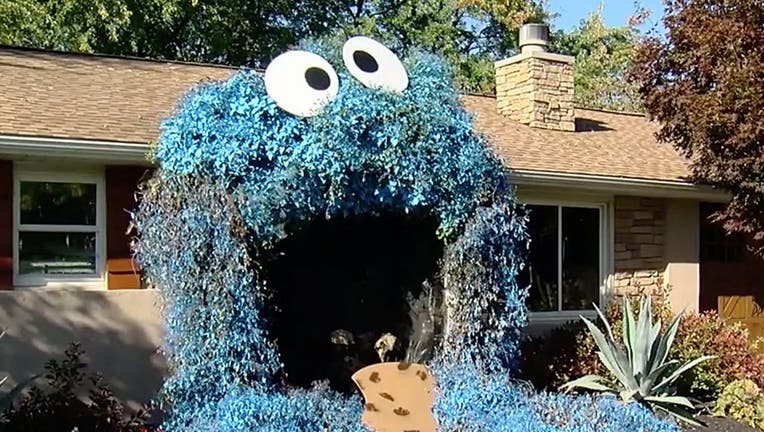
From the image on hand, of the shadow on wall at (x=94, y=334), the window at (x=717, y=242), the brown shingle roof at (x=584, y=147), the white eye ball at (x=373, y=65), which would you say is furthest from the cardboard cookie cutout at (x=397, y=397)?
the window at (x=717, y=242)

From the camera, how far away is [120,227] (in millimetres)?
9031

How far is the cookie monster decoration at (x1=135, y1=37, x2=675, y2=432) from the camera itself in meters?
7.60

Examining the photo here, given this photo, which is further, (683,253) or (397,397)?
(683,253)

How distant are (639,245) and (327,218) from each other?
19.2ft

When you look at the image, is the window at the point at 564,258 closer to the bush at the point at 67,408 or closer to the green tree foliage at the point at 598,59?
A: the bush at the point at 67,408

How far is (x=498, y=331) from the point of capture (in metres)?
8.76

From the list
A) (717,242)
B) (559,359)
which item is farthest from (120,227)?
Result: (717,242)

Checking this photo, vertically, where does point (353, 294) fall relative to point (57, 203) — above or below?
below

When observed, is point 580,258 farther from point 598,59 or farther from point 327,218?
point 598,59

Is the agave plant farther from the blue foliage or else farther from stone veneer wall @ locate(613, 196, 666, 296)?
stone veneer wall @ locate(613, 196, 666, 296)

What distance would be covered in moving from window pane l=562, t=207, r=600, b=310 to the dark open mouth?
10.4 ft

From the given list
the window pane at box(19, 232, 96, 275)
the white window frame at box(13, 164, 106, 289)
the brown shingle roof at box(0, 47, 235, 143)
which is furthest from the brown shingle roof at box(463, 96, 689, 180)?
the window pane at box(19, 232, 96, 275)

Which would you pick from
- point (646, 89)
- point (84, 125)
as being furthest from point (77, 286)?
point (646, 89)

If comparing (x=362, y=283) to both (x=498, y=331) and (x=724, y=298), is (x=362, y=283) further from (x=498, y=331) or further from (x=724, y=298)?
(x=724, y=298)
